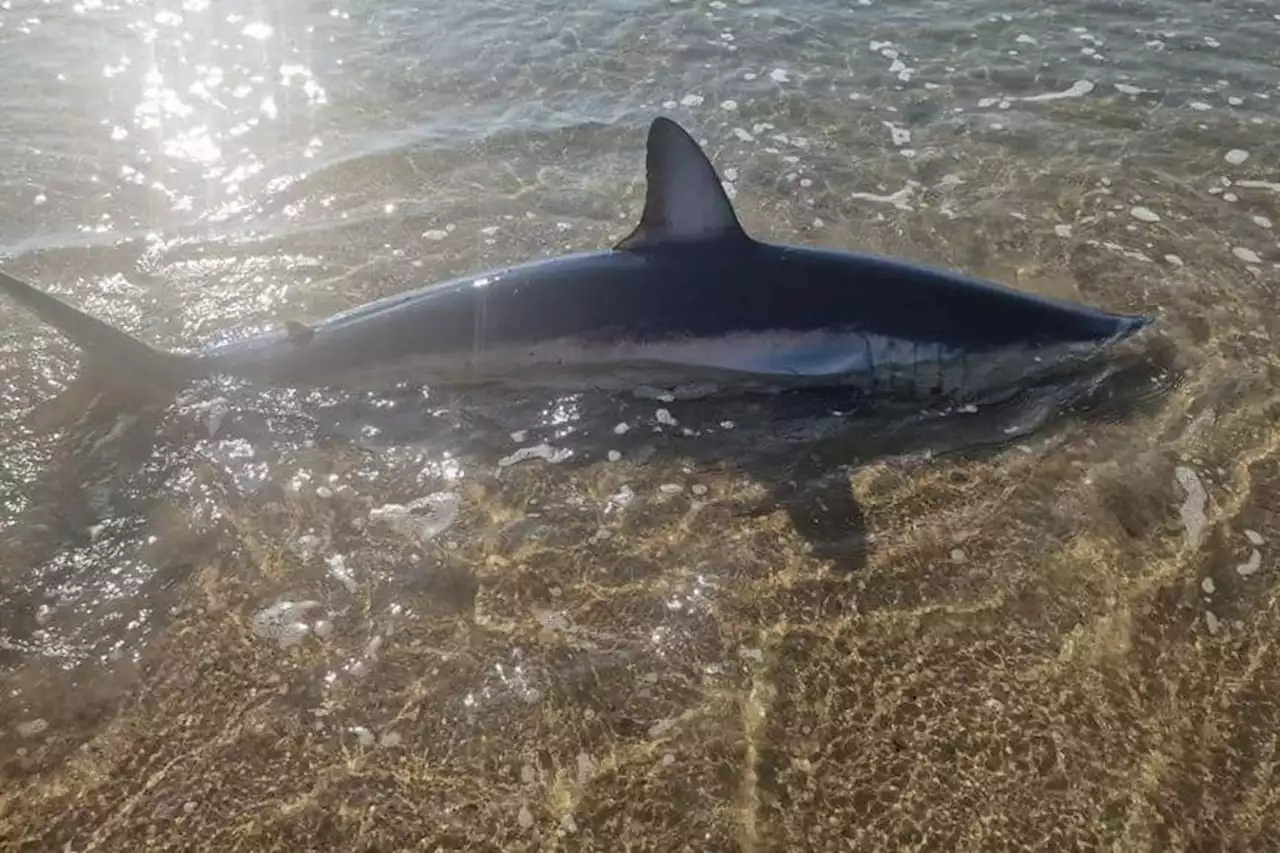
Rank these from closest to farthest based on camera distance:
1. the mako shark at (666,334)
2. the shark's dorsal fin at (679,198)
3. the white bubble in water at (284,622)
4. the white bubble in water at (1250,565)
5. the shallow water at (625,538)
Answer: the shallow water at (625,538) < the white bubble in water at (284,622) < the white bubble in water at (1250,565) < the shark's dorsal fin at (679,198) < the mako shark at (666,334)

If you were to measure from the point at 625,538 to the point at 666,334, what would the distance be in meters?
1.46

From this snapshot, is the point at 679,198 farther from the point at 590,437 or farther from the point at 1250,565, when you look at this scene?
the point at 1250,565

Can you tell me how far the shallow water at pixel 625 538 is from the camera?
3754 millimetres

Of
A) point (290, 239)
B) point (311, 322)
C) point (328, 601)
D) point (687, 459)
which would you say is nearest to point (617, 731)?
point (328, 601)

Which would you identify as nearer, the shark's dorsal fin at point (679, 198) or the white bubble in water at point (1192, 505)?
the white bubble in water at point (1192, 505)

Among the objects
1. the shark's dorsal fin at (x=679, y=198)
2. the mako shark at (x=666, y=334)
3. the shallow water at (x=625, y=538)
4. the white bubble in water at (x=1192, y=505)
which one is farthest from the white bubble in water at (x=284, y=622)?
the white bubble in water at (x=1192, y=505)

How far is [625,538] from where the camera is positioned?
193 inches

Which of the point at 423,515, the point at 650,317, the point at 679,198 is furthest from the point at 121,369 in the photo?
the point at 679,198

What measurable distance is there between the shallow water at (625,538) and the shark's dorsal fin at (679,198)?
0.96 metres

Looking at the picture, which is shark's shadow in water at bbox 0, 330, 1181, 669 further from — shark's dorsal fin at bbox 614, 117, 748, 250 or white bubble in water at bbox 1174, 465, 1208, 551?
shark's dorsal fin at bbox 614, 117, 748, 250

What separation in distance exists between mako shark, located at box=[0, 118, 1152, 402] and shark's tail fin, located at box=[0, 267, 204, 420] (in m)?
0.06

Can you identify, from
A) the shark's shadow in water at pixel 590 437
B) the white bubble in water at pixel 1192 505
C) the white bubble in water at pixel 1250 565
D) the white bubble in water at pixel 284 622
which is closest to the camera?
the white bubble in water at pixel 284 622

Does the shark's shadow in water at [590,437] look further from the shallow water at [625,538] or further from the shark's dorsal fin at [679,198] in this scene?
the shark's dorsal fin at [679,198]

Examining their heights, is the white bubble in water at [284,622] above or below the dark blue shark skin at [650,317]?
below
